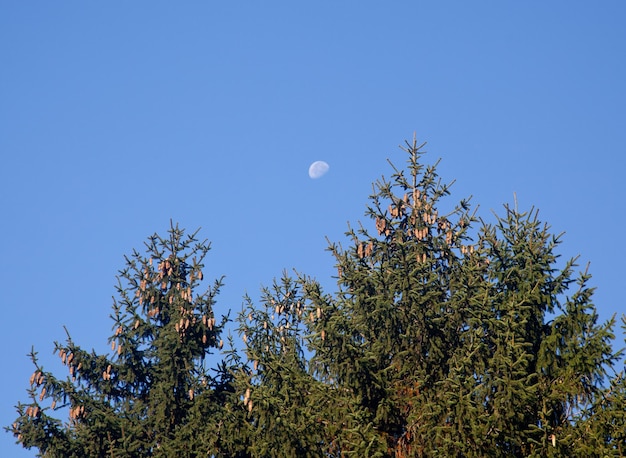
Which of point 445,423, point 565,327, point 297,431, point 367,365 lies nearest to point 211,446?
point 297,431

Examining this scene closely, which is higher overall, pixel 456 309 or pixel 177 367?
pixel 177 367

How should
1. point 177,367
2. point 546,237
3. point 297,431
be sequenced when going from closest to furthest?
1. point 297,431
2. point 546,237
3. point 177,367

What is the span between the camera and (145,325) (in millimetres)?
34812

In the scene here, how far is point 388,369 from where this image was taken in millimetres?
28781

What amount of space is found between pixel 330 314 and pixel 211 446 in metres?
5.82

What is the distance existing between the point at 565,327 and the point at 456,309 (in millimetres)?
3048

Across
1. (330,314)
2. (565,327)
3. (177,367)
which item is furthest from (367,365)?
(177,367)

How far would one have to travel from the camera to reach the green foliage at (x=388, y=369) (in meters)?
26.3

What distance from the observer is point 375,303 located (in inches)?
1160

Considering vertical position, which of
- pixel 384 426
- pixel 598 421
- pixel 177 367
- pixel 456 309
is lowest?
pixel 598 421

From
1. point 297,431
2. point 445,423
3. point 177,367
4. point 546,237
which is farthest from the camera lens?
point 177,367

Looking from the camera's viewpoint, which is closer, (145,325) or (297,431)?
(297,431)

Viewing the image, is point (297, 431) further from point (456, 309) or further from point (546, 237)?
point (546, 237)

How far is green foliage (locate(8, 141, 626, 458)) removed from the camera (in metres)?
26.3
